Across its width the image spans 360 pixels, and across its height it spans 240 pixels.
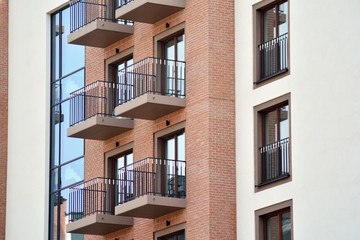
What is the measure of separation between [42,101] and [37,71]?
1.21 metres

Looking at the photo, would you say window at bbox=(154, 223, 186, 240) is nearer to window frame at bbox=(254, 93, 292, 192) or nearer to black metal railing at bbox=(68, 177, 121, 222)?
black metal railing at bbox=(68, 177, 121, 222)

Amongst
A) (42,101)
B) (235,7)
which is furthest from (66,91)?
(235,7)

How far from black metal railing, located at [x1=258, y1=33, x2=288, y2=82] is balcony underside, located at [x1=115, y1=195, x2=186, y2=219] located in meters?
4.32

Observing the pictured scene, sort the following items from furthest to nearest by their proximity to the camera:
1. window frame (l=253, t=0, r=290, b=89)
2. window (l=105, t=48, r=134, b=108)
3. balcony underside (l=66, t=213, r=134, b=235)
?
window (l=105, t=48, r=134, b=108) < balcony underside (l=66, t=213, r=134, b=235) < window frame (l=253, t=0, r=290, b=89)

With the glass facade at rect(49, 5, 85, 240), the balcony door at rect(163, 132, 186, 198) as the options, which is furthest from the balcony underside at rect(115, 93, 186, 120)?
the glass facade at rect(49, 5, 85, 240)

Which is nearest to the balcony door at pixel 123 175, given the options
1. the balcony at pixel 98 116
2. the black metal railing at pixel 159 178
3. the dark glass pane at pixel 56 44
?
the black metal railing at pixel 159 178

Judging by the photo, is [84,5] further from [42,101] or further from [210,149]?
[210,149]

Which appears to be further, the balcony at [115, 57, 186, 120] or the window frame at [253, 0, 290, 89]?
the balcony at [115, 57, 186, 120]

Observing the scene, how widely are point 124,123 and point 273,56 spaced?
6.54m

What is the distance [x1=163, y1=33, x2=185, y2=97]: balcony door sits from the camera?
50.7 m

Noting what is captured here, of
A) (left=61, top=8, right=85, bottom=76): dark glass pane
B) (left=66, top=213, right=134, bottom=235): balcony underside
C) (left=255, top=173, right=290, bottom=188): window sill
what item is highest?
(left=61, top=8, right=85, bottom=76): dark glass pane

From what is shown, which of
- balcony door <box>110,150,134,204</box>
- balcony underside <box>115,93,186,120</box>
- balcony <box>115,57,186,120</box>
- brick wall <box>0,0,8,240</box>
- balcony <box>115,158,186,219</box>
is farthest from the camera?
brick wall <box>0,0,8,240</box>

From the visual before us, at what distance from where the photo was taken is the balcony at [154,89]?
50000 mm

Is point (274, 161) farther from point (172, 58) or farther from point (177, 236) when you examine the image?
point (172, 58)
